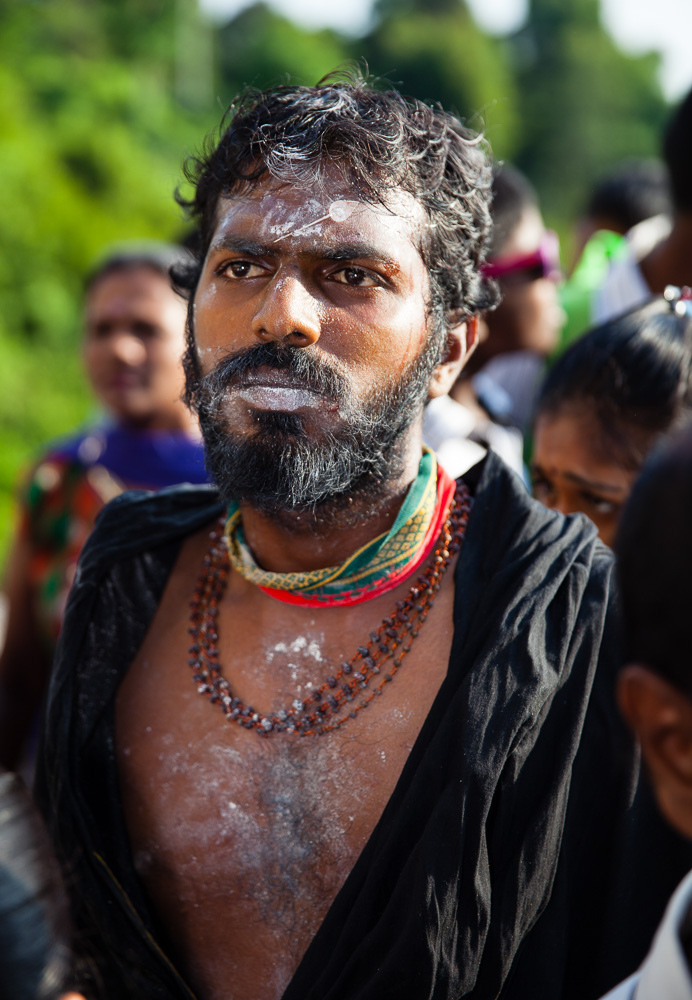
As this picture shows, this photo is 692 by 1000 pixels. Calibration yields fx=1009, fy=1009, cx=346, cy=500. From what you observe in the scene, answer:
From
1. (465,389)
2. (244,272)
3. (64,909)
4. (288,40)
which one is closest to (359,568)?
(244,272)

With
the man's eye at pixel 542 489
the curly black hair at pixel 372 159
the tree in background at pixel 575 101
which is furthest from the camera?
the tree in background at pixel 575 101

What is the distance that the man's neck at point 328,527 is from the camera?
211cm

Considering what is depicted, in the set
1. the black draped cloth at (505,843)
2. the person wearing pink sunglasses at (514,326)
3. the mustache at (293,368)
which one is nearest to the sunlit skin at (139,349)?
the person wearing pink sunglasses at (514,326)

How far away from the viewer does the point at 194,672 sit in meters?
2.18

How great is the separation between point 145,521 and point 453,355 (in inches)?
32.1

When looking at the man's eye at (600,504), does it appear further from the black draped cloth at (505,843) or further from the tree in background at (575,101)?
the tree in background at (575,101)

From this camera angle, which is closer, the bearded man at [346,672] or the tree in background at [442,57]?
the bearded man at [346,672]

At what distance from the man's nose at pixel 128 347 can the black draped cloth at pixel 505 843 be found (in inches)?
90.7

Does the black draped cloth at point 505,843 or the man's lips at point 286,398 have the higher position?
the man's lips at point 286,398

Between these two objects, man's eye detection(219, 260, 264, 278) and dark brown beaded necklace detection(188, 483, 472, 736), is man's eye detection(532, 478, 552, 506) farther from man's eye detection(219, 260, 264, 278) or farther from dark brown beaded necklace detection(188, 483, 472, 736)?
man's eye detection(219, 260, 264, 278)

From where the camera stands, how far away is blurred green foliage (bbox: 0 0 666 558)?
10.4 meters

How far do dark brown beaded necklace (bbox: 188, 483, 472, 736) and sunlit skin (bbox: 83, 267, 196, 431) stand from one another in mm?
2041

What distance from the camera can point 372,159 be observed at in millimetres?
2039

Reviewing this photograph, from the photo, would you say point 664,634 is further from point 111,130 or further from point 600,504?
point 111,130
